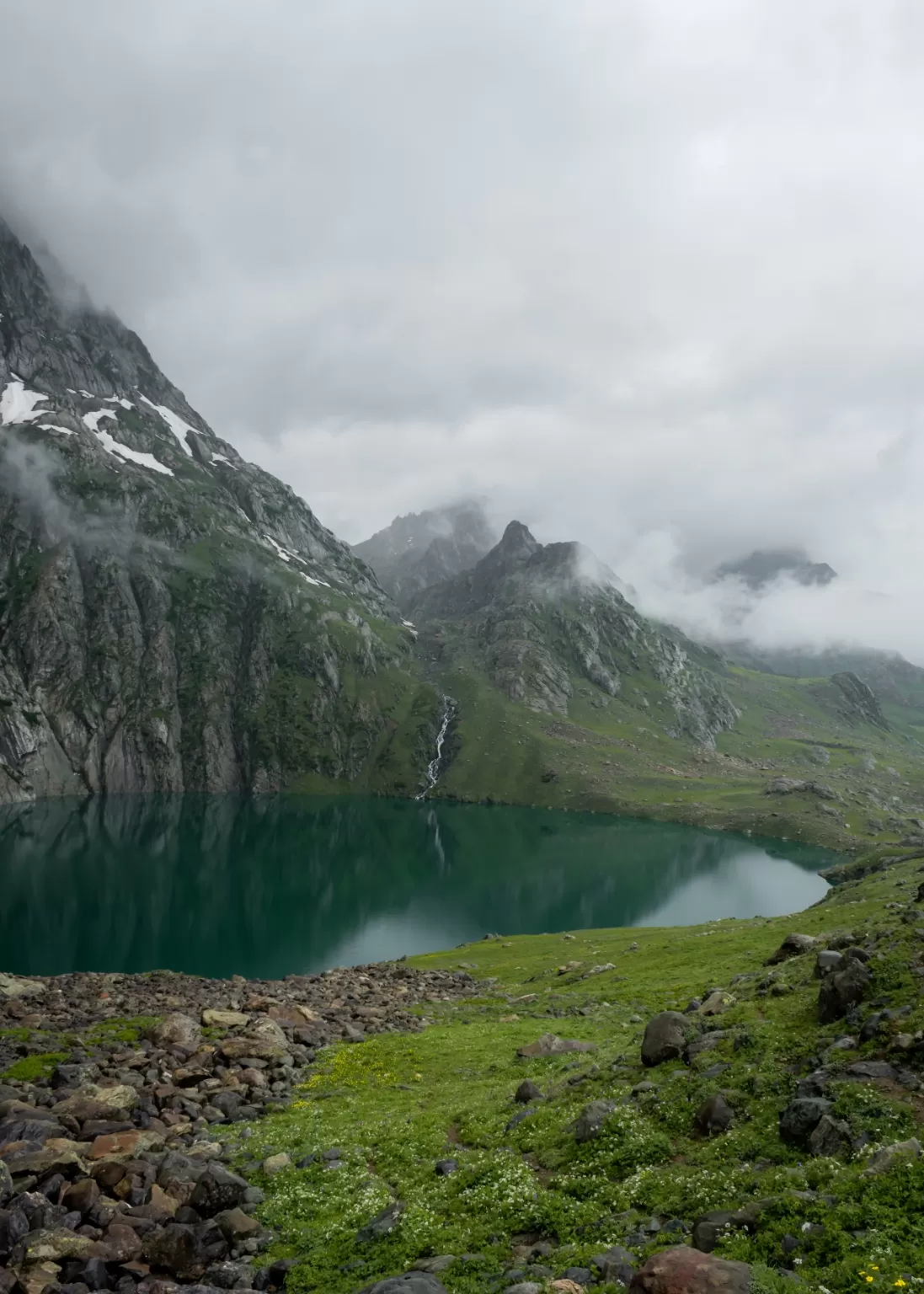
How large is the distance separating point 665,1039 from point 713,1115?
5.61 metres

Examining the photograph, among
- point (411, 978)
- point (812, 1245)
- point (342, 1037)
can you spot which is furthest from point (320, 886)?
point (812, 1245)

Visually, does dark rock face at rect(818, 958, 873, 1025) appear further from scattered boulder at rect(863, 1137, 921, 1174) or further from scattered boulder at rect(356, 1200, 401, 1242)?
scattered boulder at rect(356, 1200, 401, 1242)

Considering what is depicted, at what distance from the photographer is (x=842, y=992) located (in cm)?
2122

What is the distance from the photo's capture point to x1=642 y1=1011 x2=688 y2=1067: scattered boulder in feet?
75.3

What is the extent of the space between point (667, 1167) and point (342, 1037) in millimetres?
26523

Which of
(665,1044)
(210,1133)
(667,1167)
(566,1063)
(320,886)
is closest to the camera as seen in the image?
(667,1167)

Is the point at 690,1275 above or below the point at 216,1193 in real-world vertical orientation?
above

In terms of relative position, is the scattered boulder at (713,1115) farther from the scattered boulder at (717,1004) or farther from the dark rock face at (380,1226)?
the scattered boulder at (717,1004)

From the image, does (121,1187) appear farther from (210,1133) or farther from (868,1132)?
(868,1132)

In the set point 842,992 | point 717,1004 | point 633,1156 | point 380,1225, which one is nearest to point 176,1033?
point 380,1225

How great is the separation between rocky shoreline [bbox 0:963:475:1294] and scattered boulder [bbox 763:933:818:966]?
848 inches

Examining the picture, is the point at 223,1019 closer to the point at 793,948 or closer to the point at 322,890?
the point at 793,948

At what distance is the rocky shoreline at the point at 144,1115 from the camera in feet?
53.6

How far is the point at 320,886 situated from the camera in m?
138
